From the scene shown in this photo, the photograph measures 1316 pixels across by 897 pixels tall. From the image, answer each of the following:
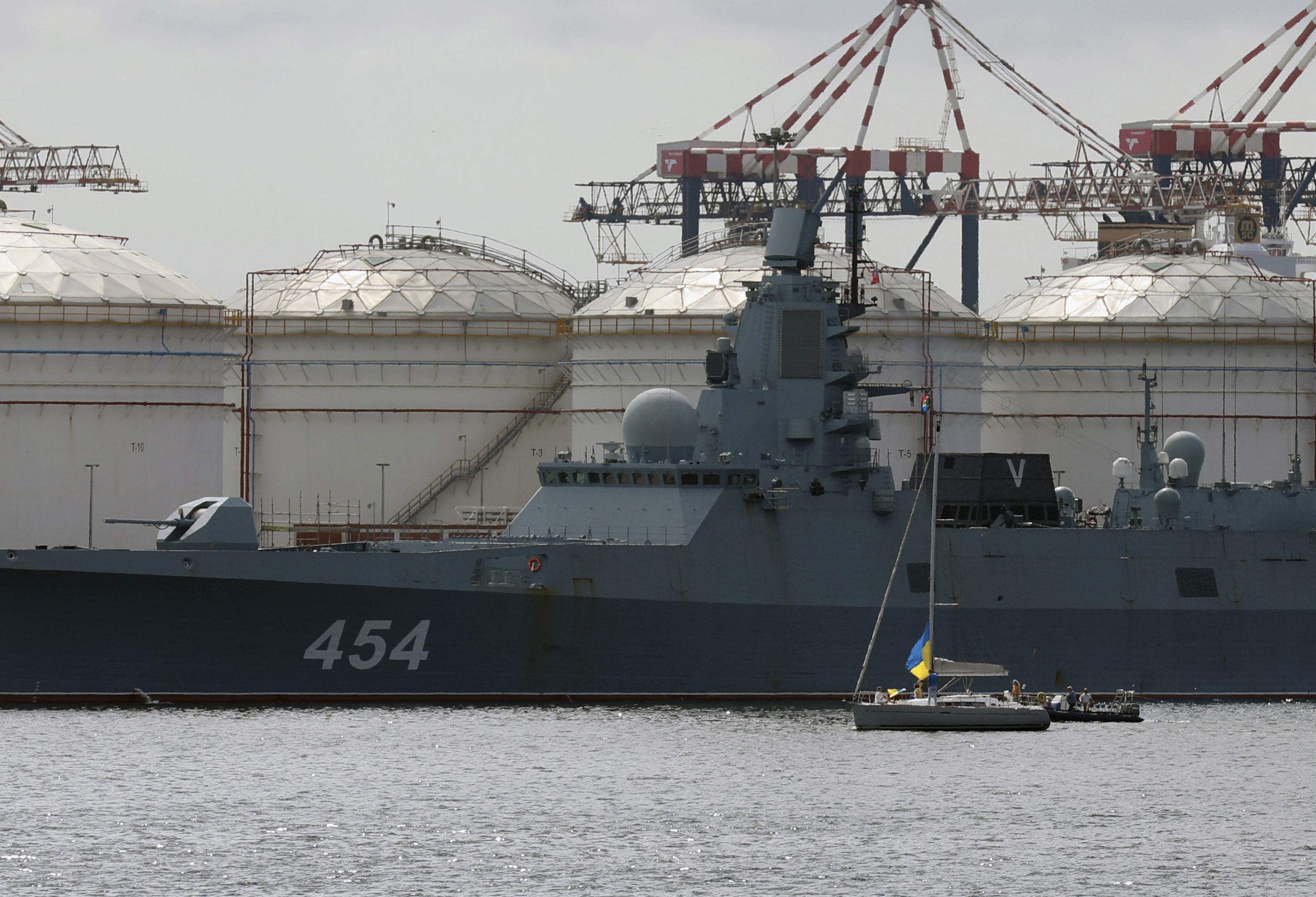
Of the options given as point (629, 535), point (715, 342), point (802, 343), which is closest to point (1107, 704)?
point (802, 343)

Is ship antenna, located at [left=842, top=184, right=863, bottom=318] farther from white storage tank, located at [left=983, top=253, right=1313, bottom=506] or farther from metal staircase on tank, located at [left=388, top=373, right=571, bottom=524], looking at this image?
metal staircase on tank, located at [left=388, top=373, right=571, bottom=524]

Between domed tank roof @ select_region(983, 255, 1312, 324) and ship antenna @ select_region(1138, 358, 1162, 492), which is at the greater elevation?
domed tank roof @ select_region(983, 255, 1312, 324)

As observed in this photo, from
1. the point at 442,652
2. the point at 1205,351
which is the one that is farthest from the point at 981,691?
the point at 1205,351

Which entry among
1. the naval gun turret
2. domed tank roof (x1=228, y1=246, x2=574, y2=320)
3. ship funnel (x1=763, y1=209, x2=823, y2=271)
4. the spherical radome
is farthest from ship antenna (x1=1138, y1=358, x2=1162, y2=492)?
domed tank roof (x1=228, y1=246, x2=574, y2=320)

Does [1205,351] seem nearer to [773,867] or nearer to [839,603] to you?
[839,603]

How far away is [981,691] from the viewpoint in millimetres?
42625

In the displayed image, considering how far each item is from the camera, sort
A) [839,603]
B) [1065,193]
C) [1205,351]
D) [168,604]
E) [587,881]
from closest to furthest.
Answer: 1. [587,881]
2. [168,604]
3. [839,603]
4. [1205,351]
5. [1065,193]

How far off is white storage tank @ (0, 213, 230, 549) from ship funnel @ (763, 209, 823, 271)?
1857cm

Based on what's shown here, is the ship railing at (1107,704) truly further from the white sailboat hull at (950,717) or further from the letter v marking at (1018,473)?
the letter v marking at (1018,473)

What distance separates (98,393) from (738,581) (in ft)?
69.6

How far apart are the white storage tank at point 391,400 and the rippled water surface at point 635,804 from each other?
855 inches

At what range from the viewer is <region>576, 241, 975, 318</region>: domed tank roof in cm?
5888

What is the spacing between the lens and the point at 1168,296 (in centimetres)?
6156

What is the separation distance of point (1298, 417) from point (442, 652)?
30.2 metres
